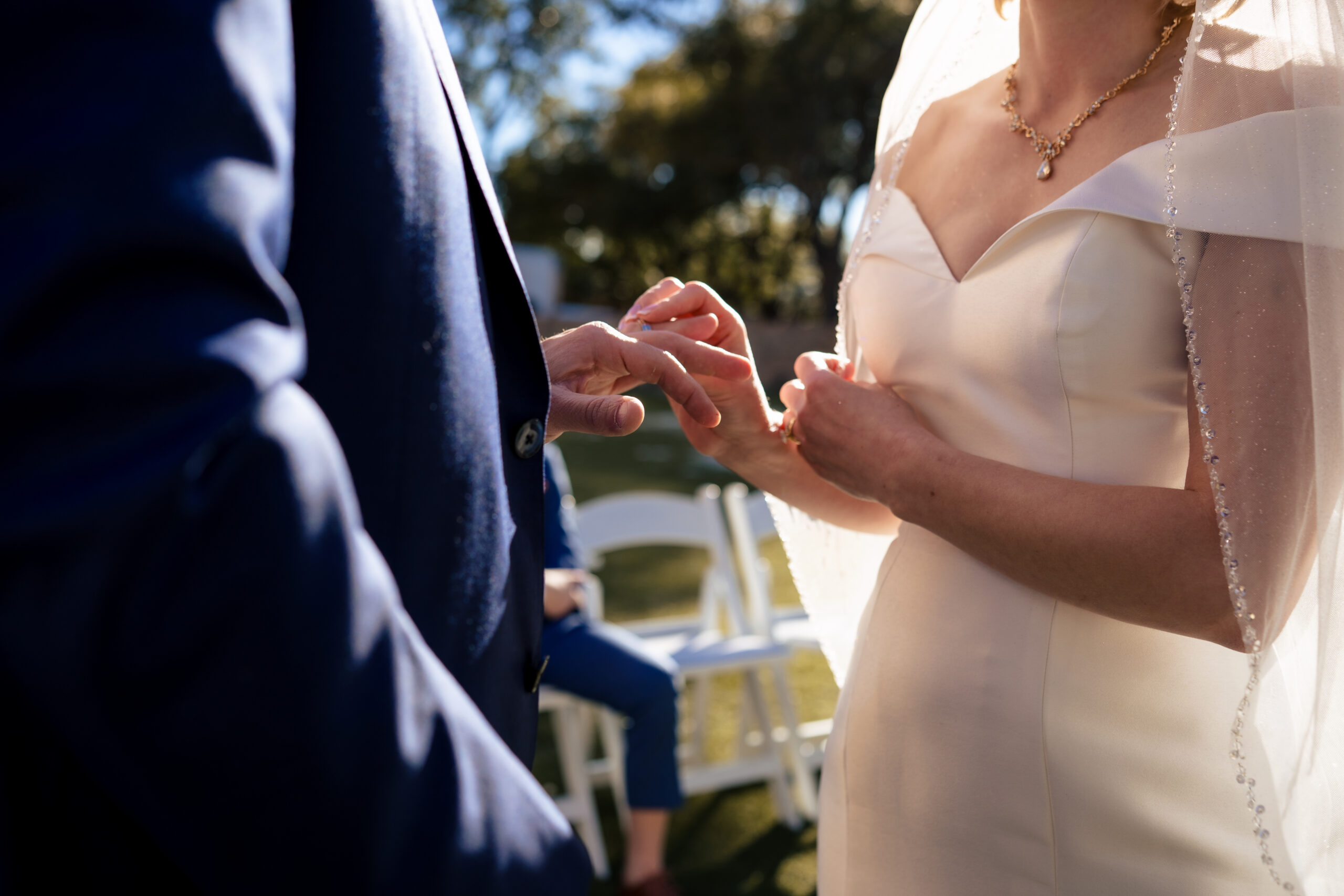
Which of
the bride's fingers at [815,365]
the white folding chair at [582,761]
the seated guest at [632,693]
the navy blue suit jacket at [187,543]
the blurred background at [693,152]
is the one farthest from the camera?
the blurred background at [693,152]

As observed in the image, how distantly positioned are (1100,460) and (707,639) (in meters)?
2.96

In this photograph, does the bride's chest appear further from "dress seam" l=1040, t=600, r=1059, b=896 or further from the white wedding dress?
"dress seam" l=1040, t=600, r=1059, b=896

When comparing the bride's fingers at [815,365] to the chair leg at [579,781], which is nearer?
the bride's fingers at [815,365]

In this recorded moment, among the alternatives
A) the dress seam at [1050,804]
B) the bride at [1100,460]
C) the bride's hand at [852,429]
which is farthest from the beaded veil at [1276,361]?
the bride's hand at [852,429]

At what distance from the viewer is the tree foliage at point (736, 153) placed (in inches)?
882

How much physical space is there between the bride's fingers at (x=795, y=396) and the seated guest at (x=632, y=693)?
1.93m

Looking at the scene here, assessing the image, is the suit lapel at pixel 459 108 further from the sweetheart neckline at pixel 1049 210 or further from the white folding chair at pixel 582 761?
the white folding chair at pixel 582 761

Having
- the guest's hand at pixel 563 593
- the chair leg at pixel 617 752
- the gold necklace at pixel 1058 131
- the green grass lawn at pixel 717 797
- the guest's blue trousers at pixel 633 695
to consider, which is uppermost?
the gold necklace at pixel 1058 131

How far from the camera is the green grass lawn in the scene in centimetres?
364

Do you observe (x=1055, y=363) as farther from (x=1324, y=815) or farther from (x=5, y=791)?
(x=5, y=791)

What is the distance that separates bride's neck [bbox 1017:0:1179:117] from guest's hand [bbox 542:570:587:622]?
2.41 metres

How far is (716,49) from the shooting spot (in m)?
23.6

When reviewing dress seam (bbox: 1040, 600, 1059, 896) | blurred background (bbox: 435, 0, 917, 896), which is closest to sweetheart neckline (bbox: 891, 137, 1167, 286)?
dress seam (bbox: 1040, 600, 1059, 896)

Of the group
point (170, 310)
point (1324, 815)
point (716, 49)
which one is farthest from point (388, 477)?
point (716, 49)
